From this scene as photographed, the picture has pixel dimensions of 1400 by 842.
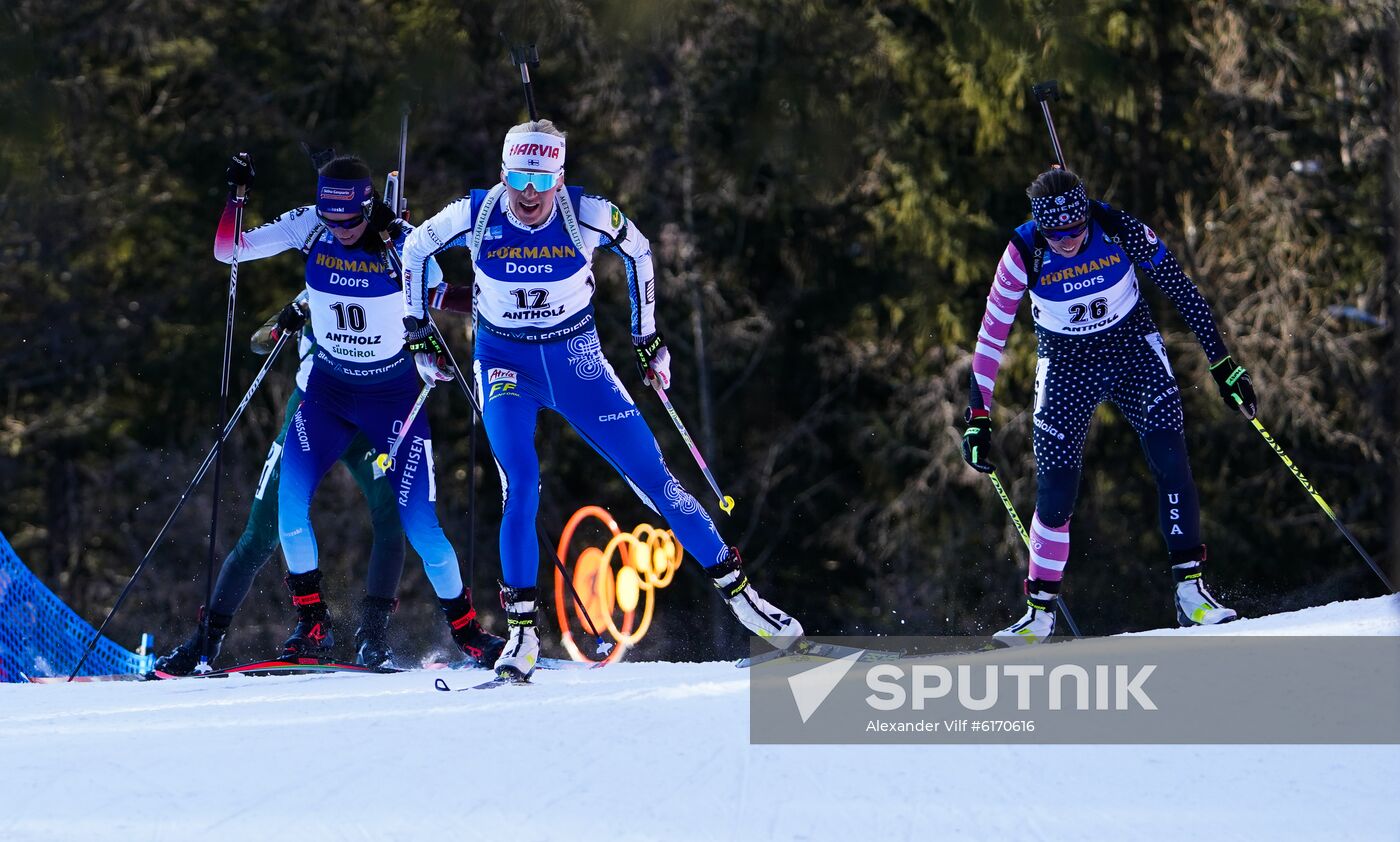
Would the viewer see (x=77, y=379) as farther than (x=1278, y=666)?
Yes

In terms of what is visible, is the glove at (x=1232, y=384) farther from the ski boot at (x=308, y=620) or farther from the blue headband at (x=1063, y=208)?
the ski boot at (x=308, y=620)

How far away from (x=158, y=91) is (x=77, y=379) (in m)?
3.26

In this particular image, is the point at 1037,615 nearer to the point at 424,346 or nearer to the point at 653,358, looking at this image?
the point at 653,358

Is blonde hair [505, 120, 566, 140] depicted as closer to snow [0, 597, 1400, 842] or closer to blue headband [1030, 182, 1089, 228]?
blue headband [1030, 182, 1089, 228]

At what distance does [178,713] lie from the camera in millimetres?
5730

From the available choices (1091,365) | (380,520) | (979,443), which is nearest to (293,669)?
(380,520)

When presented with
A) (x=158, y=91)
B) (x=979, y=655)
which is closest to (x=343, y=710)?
(x=979, y=655)

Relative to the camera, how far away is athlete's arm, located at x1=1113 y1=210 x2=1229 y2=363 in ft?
21.7

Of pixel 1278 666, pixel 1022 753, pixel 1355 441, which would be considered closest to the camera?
pixel 1022 753

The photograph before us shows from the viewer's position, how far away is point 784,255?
18.9 metres

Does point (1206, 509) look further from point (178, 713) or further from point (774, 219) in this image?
point (178, 713)

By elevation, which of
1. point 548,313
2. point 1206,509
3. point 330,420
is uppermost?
point 548,313

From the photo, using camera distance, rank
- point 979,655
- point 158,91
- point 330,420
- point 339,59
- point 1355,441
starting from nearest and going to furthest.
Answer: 1. point 979,655
2. point 330,420
3. point 1355,441
4. point 339,59
5. point 158,91

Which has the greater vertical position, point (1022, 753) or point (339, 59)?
point (339, 59)
